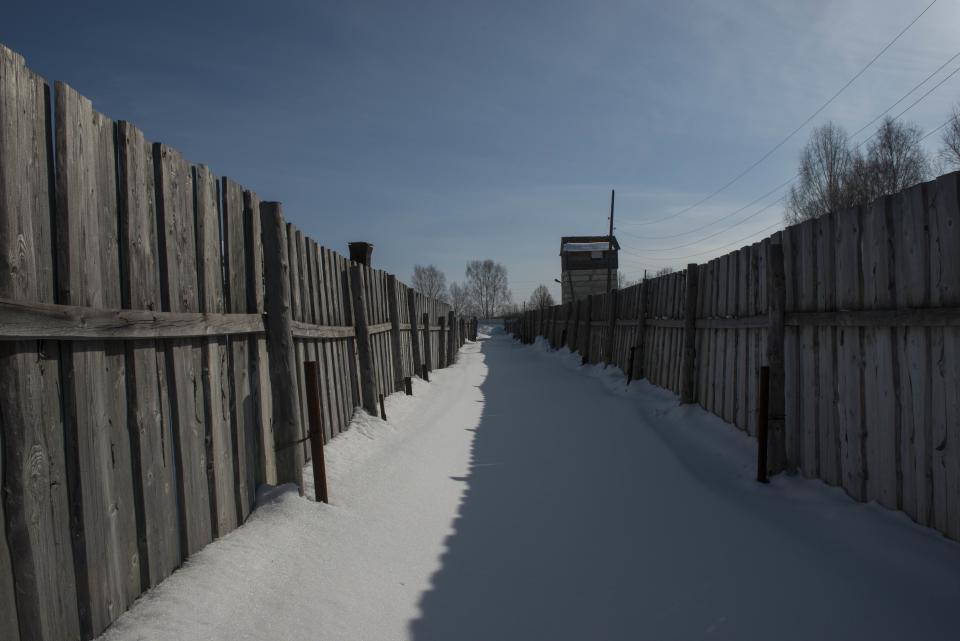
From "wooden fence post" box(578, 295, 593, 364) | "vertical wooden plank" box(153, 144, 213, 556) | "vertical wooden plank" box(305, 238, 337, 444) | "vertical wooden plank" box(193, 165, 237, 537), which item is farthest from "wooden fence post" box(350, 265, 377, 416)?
"wooden fence post" box(578, 295, 593, 364)

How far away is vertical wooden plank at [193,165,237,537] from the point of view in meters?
3.29

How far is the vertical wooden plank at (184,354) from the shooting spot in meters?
2.93

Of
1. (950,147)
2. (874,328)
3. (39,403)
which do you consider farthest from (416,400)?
(950,147)

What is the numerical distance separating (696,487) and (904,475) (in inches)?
63.8

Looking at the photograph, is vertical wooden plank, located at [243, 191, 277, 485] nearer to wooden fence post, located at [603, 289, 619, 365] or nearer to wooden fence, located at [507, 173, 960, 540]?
wooden fence, located at [507, 173, 960, 540]

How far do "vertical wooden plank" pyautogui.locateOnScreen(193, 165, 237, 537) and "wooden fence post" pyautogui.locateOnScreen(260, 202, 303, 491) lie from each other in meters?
0.63

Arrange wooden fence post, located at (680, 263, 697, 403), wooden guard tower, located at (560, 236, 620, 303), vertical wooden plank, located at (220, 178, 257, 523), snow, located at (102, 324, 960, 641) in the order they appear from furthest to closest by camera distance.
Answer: wooden guard tower, located at (560, 236, 620, 303)
wooden fence post, located at (680, 263, 697, 403)
vertical wooden plank, located at (220, 178, 257, 523)
snow, located at (102, 324, 960, 641)

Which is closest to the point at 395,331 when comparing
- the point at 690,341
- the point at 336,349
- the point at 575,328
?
the point at 336,349

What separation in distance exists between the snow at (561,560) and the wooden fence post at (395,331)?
3943mm

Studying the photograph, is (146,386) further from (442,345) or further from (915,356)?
(442,345)

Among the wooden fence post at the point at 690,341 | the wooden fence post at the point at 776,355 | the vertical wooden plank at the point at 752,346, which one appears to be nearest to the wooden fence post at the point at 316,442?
the wooden fence post at the point at 776,355

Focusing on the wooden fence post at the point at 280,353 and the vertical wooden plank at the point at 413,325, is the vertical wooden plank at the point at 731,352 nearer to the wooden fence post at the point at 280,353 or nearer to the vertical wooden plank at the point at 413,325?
the wooden fence post at the point at 280,353

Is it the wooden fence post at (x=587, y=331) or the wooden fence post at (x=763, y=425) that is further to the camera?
the wooden fence post at (x=587, y=331)

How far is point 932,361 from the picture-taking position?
133 inches
